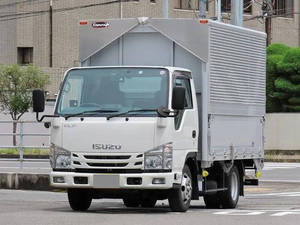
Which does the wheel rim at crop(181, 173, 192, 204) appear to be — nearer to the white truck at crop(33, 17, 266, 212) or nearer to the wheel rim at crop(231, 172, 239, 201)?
the white truck at crop(33, 17, 266, 212)

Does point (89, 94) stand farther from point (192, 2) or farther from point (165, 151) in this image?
point (192, 2)

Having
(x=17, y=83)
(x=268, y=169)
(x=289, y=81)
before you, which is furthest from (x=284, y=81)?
(x=17, y=83)

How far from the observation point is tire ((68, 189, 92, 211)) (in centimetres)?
1652

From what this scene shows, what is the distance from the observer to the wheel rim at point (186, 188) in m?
16.0

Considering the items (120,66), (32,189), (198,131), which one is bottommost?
(32,189)

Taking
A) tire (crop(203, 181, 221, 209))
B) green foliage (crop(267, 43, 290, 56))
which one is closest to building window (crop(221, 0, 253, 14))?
green foliage (crop(267, 43, 290, 56))

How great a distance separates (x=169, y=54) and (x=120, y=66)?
1.15 meters

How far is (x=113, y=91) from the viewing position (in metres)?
16.0

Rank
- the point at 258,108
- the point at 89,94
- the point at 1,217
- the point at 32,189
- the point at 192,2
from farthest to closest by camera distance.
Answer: the point at 192,2 → the point at 32,189 → the point at 258,108 → the point at 89,94 → the point at 1,217

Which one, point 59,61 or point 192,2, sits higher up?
point 192,2

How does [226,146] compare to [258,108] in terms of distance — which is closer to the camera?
[226,146]

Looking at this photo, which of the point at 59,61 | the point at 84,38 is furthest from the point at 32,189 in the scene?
the point at 59,61

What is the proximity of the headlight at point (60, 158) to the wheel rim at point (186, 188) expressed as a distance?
1923mm

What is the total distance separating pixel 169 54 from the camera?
17.1 meters
